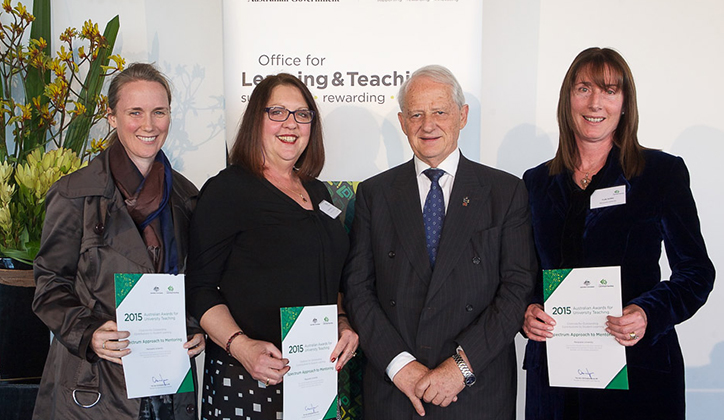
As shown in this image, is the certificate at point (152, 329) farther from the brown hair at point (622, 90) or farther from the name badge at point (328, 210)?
the brown hair at point (622, 90)

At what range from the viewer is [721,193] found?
12.1 ft

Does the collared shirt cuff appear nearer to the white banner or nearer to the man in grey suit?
the man in grey suit

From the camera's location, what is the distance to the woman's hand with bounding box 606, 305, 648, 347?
1865 millimetres

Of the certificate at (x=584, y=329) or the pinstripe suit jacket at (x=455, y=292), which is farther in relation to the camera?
the pinstripe suit jacket at (x=455, y=292)

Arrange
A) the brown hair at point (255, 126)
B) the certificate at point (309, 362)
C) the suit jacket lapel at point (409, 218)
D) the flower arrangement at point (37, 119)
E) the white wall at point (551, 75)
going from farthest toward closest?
the white wall at point (551, 75) < the flower arrangement at point (37, 119) < the brown hair at point (255, 126) < the suit jacket lapel at point (409, 218) < the certificate at point (309, 362)

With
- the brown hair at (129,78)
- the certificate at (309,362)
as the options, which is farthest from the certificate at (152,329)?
the brown hair at (129,78)

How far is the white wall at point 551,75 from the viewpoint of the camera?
12.0 ft

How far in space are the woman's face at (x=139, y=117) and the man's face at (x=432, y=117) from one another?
1013 mm

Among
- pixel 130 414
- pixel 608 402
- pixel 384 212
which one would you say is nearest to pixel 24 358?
pixel 130 414

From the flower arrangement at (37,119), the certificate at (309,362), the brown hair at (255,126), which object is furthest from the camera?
the flower arrangement at (37,119)

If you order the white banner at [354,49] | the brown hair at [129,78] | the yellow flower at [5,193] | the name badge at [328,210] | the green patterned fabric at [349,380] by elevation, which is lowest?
the green patterned fabric at [349,380]

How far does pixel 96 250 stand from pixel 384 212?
3.60 feet

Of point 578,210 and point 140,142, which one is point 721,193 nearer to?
point 578,210
